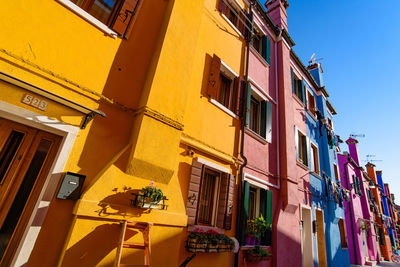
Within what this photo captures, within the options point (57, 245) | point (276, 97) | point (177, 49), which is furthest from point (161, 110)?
point (276, 97)

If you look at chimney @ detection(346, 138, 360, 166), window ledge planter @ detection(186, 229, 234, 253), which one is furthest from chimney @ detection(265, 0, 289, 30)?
chimney @ detection(346, 138, 360, 166)

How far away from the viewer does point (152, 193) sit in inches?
144

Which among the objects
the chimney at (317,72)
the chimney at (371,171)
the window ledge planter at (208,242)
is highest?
the chimney at (317,72)

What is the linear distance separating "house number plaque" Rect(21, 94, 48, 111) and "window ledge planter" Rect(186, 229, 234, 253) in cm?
352

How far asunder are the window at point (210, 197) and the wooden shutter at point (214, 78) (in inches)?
80.2

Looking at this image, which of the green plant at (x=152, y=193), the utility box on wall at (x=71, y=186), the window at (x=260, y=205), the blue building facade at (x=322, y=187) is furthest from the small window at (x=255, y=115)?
the utility box on wall at (x=71, y=186)

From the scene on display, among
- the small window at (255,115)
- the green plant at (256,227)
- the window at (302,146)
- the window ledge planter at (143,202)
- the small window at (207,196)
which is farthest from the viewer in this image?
the window at (302,146)

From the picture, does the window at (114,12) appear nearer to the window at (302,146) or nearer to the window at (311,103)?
the window at (302,146)

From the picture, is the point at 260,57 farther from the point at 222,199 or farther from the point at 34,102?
the point at 34,102

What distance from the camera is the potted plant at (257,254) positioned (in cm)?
546

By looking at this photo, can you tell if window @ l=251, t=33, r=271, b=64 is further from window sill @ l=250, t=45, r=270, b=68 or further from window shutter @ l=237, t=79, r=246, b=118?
window shutter @ l=237, t=79, r=246, b=118

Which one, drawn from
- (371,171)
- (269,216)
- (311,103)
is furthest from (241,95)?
(371,171)

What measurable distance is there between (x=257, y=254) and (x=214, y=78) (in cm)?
486

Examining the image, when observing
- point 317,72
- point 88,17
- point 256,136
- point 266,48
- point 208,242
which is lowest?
point 208,242
